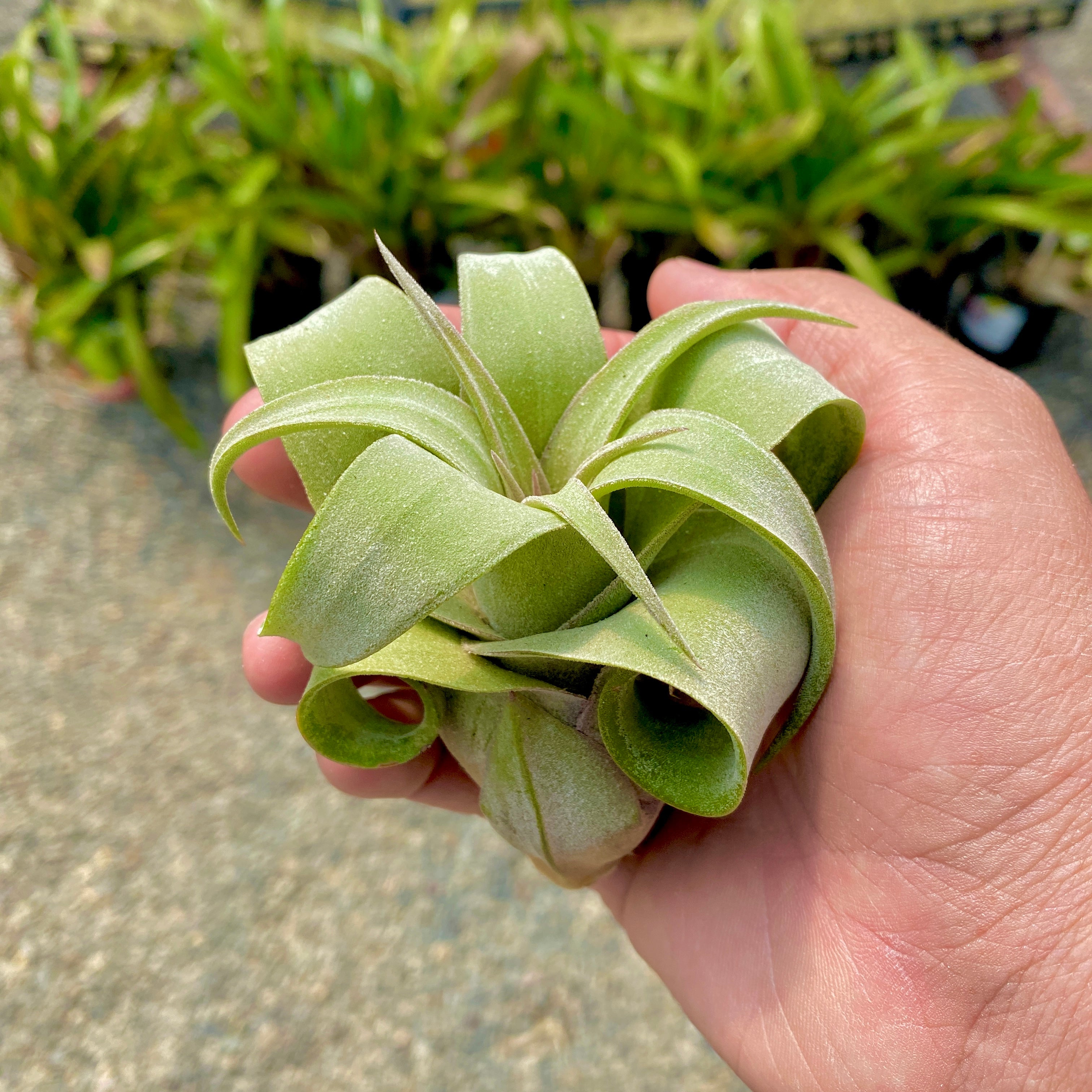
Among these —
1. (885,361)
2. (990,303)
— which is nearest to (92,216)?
(885,361)

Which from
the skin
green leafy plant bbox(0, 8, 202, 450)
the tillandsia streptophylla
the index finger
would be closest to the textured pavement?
green leafy plant bbox(0, 8, 202, 450)

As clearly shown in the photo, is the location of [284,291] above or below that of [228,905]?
above

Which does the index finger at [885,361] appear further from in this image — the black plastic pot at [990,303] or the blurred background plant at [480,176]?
the black plastic pot at [990,303]

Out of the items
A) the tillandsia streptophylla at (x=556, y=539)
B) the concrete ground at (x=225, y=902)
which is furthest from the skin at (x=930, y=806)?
the concrete ground at (x=225, y=902)

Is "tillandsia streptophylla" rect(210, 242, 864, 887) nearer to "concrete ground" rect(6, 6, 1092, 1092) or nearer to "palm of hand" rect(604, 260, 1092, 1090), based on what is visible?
"palm of hand" rect(604, 260, 1092, 1090)

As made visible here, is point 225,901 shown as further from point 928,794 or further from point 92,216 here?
point 92,216

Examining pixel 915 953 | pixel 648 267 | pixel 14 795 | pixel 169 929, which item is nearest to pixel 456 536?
pixel 915 953

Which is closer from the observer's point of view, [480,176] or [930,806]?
[930,806]
